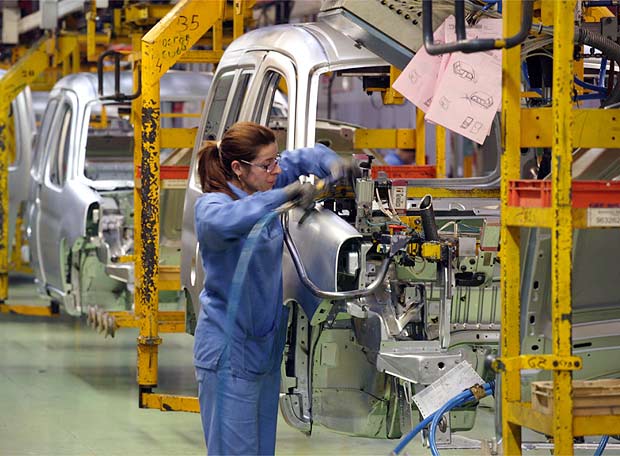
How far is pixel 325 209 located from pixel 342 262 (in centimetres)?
35

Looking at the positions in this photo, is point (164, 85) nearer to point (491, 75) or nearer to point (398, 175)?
point (398, 175)

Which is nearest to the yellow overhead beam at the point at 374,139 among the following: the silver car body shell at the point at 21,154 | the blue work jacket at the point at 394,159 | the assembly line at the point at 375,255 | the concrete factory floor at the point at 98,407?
the assembly line at the point at 375,255

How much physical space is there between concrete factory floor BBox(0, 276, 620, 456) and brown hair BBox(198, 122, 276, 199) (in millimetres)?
2713

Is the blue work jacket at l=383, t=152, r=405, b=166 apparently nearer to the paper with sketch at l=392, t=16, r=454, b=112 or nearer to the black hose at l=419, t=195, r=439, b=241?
the black hose at l=419, t=195, r=439, b=241

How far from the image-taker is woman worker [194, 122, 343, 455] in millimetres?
4844

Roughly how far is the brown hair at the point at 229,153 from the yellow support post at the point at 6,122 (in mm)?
8484

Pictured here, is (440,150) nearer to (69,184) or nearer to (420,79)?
(69,184)

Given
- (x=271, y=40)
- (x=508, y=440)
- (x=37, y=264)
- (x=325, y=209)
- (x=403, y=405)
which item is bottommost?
(x=37, y=264)

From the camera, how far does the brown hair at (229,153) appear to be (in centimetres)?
495

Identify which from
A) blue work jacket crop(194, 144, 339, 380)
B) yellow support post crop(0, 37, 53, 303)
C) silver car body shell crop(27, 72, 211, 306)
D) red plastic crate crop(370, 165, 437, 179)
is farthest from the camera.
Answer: yellow support post crop(0, 37, 53, 303)

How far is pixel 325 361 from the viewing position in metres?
6.23

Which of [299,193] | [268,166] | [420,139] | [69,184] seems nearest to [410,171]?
[420,139]

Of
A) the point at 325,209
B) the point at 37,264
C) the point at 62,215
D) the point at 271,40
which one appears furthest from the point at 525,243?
the point at 37,264

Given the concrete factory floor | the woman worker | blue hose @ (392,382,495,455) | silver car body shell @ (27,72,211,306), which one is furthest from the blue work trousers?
silver car body shell @ (27,72,211,306)
